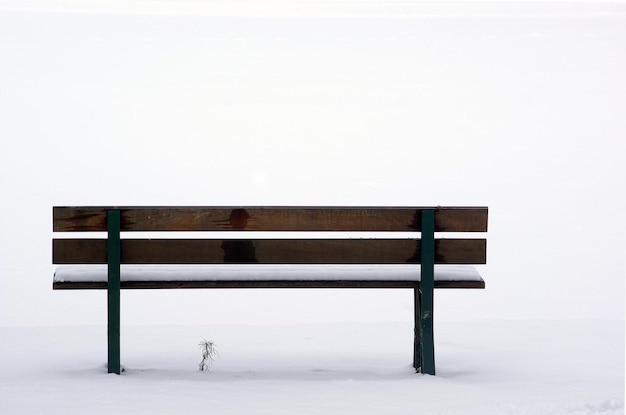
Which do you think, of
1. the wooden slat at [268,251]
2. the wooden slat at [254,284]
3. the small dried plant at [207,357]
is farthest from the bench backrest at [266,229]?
the small dried plant at [207,357]

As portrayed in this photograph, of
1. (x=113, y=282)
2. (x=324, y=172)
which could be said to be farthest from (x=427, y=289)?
(x=324, y=172)

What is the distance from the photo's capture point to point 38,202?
14.4m

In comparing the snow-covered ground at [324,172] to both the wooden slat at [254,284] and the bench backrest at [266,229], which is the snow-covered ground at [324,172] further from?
the bench backrest at [266,229]

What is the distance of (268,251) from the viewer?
602 cm

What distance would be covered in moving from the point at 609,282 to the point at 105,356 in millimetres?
5601

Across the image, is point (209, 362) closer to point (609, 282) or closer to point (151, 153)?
point (609, 282)

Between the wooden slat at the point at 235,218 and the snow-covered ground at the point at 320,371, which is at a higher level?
A: the wooden slat at the point at 235,218

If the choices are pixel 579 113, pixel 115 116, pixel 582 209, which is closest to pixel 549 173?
pixel 582 209

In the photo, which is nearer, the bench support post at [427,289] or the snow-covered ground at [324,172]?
the snow-covered ground at [324,172]

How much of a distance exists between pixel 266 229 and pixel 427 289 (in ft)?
3.05

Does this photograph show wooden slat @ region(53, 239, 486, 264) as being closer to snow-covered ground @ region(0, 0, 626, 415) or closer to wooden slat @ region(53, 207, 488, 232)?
wooden slat @ region(53, 207, 488, 232)

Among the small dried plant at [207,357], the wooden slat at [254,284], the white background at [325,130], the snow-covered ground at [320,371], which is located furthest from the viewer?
the white background at [325,130]

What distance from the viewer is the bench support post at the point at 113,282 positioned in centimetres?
593

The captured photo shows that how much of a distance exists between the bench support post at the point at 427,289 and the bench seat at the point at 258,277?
→ 0.07 meters
